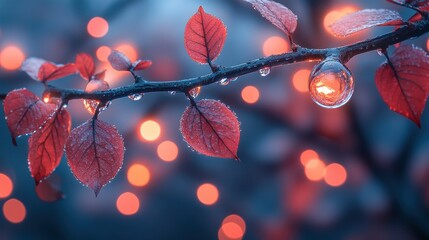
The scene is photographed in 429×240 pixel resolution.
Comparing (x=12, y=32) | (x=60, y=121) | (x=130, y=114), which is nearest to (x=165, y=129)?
(x=130, y=114)

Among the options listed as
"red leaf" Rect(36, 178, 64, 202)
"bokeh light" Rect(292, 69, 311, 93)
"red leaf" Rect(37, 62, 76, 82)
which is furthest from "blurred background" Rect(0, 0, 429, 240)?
"red leaf" Rect(37, 62, 76, 82)

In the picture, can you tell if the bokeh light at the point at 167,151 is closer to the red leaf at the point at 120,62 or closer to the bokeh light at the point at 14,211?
the bokeh light at the point at 14,211

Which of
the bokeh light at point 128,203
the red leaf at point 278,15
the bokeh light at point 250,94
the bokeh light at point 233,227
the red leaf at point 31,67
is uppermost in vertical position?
the red leaf at point 31,67

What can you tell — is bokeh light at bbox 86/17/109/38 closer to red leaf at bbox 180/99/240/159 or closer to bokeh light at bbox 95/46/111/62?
bokeh light at bbox 95/46/111/62

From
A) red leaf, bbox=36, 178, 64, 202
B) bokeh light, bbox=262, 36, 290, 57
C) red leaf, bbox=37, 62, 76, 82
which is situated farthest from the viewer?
bokeh light, bbox=262, 36, 290, 57

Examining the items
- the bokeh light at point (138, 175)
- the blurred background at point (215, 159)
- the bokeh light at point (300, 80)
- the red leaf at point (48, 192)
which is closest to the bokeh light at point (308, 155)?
the blurred background at point (215, 159)

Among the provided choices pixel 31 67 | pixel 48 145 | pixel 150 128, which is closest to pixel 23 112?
pixel 48 145
